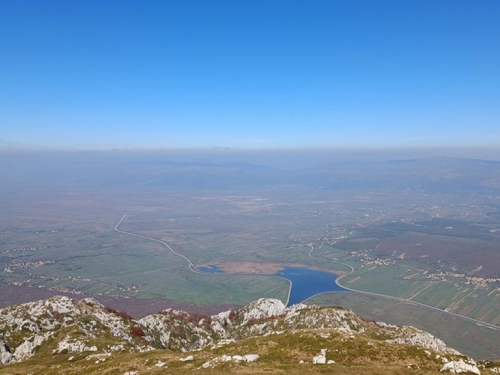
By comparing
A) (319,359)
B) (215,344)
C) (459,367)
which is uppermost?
(459,367)

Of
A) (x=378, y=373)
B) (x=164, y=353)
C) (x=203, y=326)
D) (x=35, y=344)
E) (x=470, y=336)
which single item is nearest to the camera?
(x=378, y=373)

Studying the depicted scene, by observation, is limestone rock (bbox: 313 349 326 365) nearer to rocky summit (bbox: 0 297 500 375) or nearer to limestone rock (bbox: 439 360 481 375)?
rocky summit (bbox: 0 297 500 375)

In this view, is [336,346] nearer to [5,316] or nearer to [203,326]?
[203,326]

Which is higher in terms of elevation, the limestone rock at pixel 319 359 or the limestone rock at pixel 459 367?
the limestone rock at pixel 459 367

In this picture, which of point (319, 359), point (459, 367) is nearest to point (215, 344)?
point (319, 359)

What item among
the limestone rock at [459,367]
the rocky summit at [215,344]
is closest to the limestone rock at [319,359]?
the rocky summit at [215,344]

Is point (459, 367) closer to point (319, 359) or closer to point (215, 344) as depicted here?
point (319, 359)

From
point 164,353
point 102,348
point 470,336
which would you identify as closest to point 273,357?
point 164,353

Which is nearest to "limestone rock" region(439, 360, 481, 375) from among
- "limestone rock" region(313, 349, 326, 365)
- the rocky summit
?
the rocky summit

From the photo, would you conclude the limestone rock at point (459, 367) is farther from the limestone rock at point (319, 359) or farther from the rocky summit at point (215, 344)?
the limestone rock at point (319, 359)
